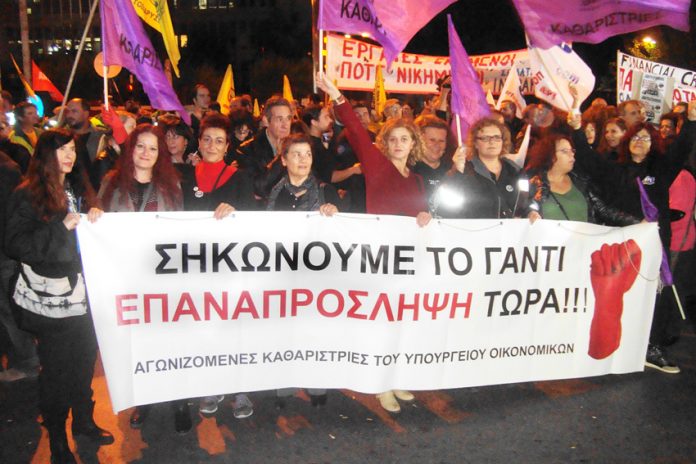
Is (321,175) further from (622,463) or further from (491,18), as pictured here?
(491,18)

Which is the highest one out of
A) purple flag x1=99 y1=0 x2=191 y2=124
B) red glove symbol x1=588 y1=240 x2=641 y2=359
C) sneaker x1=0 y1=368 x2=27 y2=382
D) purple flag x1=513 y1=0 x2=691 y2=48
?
purple flag x1=513 y1=0 x2=691 y2=48

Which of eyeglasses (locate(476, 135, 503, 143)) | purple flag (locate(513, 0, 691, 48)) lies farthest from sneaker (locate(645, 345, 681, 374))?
purple flag (locate(513, 0, 691, 48))

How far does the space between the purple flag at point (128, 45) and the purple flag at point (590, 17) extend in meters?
3.20

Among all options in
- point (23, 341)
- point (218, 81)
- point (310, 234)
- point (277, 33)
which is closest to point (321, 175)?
point (310, 234)

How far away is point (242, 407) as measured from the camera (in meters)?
4.48

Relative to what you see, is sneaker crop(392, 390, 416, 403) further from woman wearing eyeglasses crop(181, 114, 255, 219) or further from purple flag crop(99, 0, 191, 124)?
purple flag crop(99, 0, 191, 124)

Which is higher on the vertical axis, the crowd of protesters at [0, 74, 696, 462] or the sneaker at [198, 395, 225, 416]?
the crowd of protesters at [0, 74, 696, 462]

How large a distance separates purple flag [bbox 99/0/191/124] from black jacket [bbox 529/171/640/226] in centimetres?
271

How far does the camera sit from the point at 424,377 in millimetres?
4445

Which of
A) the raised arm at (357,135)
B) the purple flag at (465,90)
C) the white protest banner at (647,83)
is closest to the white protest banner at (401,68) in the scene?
the white protest banner at (647,83)

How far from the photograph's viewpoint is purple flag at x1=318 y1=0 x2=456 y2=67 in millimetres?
5594

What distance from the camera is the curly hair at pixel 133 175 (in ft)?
13.7

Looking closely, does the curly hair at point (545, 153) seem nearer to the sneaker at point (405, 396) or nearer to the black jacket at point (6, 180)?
the sneaker at point (405, 396)

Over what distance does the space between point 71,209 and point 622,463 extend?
11.4ft
